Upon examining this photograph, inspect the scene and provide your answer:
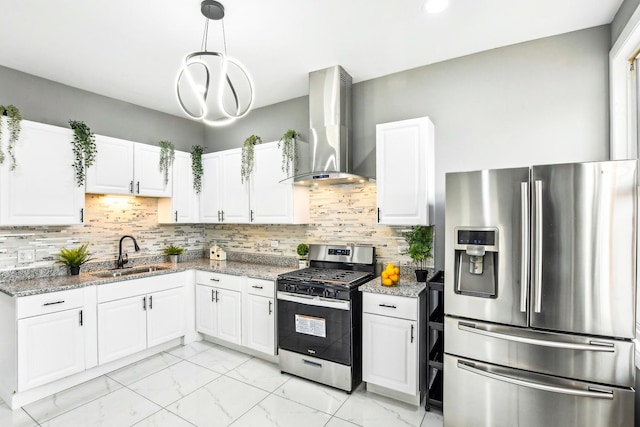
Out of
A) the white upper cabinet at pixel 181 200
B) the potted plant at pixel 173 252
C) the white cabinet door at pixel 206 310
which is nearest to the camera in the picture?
the white cabinet door at pixel 206 310

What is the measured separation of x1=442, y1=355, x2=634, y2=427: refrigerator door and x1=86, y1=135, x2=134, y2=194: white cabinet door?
11.5ft

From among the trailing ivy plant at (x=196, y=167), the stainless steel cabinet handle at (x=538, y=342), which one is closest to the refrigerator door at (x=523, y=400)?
the stainless steel cabinet handle at (x=538, y=342)

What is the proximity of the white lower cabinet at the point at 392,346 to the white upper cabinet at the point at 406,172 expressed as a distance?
0.70m

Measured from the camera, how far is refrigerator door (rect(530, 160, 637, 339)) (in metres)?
1.73

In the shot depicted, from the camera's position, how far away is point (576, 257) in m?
1.82

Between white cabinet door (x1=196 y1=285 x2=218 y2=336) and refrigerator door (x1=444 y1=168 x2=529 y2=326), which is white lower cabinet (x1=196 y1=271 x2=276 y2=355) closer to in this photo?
white cabinet door (x1=196 y1=285 x2=218 y2=336)

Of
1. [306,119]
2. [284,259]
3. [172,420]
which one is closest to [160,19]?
[306,119]

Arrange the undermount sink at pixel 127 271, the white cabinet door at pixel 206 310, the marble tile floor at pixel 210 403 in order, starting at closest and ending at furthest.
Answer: the marble tile floor at pixel 210 403 → the undermount sink at pixel 127 271 → the white cabinet door at pixel 206 310

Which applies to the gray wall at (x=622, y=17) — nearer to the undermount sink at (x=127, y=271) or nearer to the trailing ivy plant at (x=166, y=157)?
the trailing ivy plant at (x=166, y=157)

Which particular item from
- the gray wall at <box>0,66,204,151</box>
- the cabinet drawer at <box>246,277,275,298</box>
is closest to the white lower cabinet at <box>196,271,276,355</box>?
the cabinet drawer at <box>246,277,275,298</box>

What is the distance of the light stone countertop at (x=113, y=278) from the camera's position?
2633mm

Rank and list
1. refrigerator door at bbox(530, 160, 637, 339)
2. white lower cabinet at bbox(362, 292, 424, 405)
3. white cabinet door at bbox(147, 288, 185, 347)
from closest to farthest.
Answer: refrigerator door at bbox(530, 160, 637, 339) < white lower cabinet at bbox(362, 292, 424, 405) < white cabinet door at bbox(147, 288, 185, 347)

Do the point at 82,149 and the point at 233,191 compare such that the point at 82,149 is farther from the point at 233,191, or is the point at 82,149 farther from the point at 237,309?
the point at 237,309

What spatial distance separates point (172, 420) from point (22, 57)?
10.6 ft
